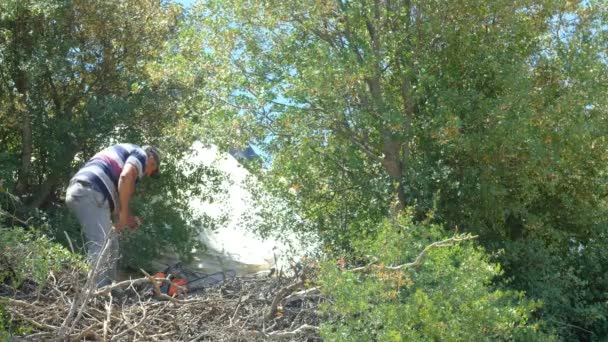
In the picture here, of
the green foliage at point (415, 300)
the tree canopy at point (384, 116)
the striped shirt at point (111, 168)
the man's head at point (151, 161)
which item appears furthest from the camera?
the tree canopy at point (384, 116)

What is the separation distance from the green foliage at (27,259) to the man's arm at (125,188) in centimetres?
142

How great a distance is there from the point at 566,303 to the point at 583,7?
3607 mm

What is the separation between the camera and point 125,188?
8.33 m

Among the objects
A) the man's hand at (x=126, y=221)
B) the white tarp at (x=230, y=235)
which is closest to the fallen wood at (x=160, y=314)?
the man's hand at (x=126, y=221)

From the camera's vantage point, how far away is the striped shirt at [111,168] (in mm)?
8492

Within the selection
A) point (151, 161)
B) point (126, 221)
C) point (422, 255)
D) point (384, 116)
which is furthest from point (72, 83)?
point (422, 255)

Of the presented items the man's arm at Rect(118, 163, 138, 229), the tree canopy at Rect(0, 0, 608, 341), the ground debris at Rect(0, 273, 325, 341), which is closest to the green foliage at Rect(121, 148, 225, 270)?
the tree canopy at Rect(0, 0, 608, 341)

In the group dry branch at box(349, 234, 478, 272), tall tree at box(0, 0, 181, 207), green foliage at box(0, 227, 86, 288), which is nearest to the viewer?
green foliage at box(0, 227, 86, 288)

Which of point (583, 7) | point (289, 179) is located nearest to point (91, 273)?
point (289, 179)

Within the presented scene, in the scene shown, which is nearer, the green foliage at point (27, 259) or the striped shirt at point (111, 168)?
the green foliage at point (27, 259)

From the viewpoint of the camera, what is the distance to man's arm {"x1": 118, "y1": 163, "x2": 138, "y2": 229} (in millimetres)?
8328

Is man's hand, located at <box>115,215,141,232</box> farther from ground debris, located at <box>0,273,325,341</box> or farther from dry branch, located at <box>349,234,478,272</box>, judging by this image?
dry branch, located at <box>349,234,478,272</box>

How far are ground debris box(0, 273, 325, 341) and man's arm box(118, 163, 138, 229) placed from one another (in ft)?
3.41

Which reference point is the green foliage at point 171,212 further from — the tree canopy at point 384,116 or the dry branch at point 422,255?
the dry branch at point 422,255
